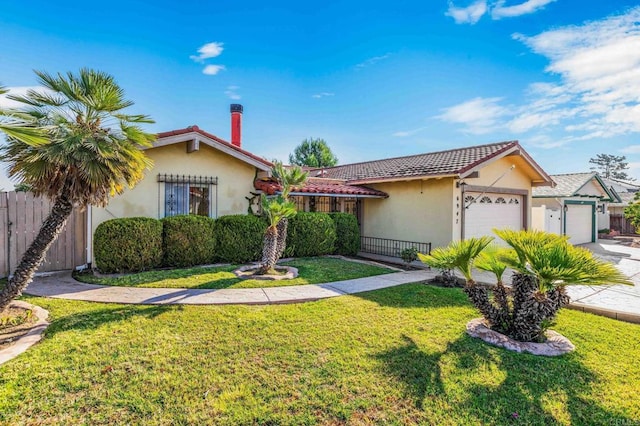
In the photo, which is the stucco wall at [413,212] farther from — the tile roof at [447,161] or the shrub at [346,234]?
the shrub at [346,234]

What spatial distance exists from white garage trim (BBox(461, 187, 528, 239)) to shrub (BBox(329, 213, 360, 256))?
14.5 feet

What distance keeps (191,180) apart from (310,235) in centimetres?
488

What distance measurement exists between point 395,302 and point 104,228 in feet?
27.0

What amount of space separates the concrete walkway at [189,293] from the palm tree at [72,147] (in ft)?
6.90

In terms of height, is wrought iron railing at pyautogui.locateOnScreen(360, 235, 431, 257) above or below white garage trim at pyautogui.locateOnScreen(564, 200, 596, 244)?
below

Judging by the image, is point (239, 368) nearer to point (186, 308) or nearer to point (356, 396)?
point (356, 396)

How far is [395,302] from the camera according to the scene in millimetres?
7363

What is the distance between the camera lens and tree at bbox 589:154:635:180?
74.6 meters

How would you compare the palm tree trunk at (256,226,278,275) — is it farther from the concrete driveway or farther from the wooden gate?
the wooden gate

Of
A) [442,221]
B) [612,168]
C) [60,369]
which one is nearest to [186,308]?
[60,369]

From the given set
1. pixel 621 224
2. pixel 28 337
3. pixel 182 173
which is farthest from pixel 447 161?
pixel 621 224

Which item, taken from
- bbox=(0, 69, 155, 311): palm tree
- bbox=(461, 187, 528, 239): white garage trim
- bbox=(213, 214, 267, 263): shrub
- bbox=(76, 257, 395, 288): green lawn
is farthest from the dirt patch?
bbox=(461, 187, 528, 239): white garage trim

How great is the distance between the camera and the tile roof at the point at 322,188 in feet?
41.4

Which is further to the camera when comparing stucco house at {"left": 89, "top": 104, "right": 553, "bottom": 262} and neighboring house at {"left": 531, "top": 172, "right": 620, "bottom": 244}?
neighboring house at {"left": 531, "top": 172, "right": 620, "bottom": 244}
